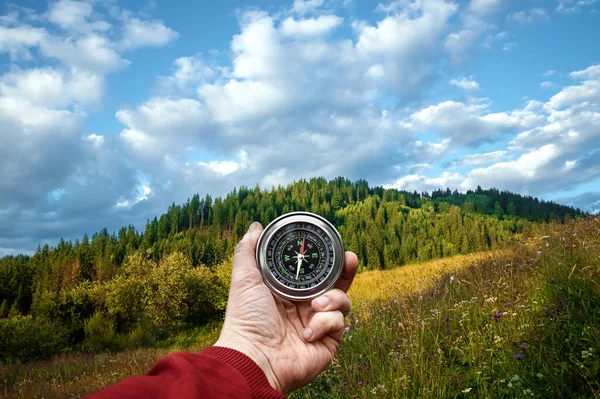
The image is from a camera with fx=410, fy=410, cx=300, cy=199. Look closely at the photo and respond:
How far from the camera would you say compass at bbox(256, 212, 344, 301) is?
9.73 feet

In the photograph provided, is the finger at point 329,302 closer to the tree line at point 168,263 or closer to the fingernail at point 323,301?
the fingernail at point 323,301

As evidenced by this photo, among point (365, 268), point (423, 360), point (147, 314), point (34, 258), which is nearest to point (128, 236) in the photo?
point (34, 258)

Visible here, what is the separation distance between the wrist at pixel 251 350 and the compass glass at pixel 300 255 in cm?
52

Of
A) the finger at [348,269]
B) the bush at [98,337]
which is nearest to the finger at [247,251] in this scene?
the finger at [348,269]

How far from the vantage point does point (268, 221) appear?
165 ft

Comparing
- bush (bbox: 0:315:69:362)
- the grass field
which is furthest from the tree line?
the grass field

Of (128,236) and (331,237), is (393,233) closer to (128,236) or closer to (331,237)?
(128,236)

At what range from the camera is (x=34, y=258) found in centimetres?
4722

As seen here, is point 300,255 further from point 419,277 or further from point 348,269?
point 419,277

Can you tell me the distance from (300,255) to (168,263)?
35.0m

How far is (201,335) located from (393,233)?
119 ft

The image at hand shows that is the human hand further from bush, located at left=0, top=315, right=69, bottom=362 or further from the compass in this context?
bush, located at left=0, top=315, right=69, bottom=362

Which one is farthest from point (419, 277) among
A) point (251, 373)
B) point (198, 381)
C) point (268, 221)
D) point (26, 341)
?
point (268, 221)

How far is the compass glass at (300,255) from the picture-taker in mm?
2994
